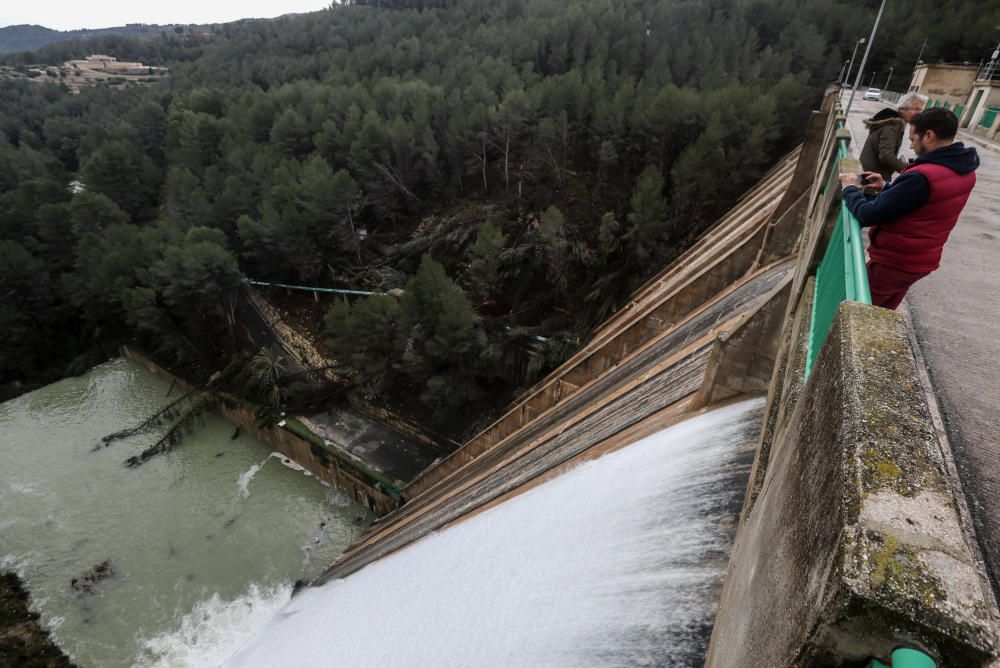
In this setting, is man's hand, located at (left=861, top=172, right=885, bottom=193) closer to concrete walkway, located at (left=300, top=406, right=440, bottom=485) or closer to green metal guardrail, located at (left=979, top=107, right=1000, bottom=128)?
concrete walkway, located at (left=300, top=406, right=440, bottom=485)

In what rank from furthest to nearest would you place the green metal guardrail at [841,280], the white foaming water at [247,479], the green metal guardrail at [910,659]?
the white foaming water at [247,479] < the green metal guardrail at [841,280] < the green metal guardrail at [910,659]

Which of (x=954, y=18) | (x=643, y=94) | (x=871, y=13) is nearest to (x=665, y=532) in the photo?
(x=643, y=94)

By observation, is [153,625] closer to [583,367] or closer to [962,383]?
[583,367]

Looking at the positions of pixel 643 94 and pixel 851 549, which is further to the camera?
pixel 643 94

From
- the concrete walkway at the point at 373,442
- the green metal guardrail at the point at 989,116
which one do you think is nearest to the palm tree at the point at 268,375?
the concrete walkway at the point at 373,442

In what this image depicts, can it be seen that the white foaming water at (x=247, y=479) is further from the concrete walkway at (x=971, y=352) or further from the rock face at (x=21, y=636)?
the concrete walkway at (x=971, y=352)

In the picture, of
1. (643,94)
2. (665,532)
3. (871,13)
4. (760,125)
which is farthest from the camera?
(871,13)

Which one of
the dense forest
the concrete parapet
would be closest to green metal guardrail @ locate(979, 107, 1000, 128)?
→ the dense forest
